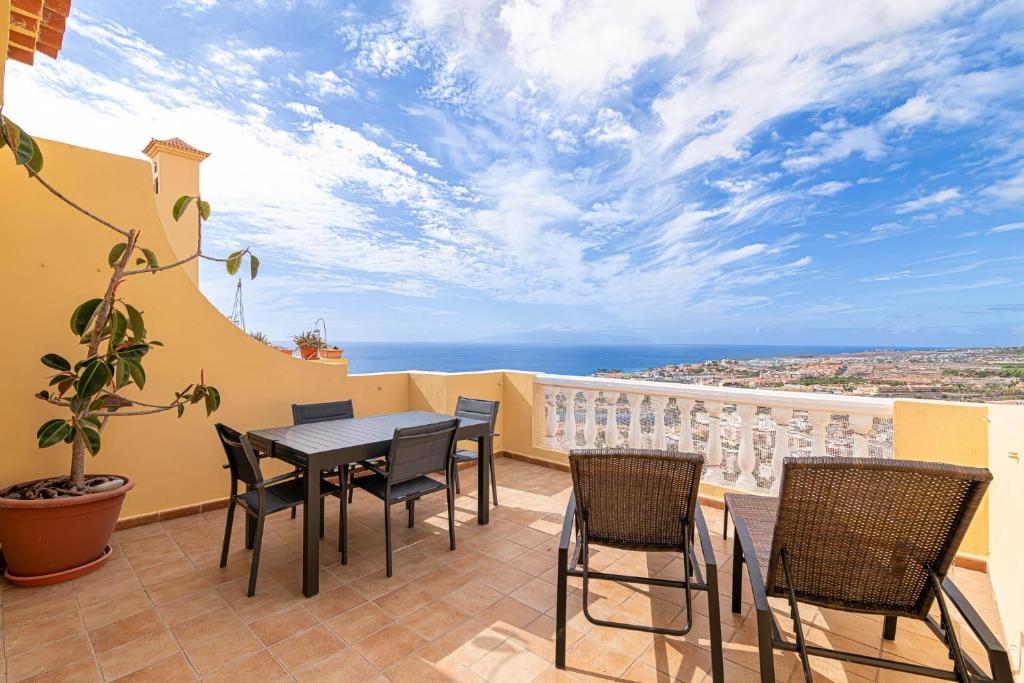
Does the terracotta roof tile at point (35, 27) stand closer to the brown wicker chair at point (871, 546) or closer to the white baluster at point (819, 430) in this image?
the brown wicker chair at point (871, 546)

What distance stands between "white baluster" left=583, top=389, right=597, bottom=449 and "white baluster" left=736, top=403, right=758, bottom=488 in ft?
4.58

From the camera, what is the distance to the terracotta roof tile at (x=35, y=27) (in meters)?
3.03

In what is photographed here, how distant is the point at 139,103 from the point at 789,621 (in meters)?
9.46

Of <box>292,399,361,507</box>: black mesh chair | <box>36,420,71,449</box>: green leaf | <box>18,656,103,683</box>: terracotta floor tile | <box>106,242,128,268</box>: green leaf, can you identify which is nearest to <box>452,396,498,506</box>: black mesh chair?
<box>292,399,361,507</box>: black mesh chair

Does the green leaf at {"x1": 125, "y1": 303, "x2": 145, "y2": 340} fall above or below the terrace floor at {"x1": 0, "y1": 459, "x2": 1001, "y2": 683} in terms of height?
above

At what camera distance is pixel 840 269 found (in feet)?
59.4

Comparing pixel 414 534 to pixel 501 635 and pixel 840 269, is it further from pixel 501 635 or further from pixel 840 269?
pixel 840 269

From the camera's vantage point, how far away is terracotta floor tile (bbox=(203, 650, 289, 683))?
6.09 feet

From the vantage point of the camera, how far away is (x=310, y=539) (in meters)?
2.49

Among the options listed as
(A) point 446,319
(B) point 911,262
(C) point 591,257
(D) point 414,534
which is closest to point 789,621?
(D) point 414,534

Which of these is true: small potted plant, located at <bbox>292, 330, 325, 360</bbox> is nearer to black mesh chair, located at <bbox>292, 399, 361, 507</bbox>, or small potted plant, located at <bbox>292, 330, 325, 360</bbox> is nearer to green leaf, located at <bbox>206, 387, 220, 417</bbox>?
black mesh chair, located at <bbox>292, 399, 361, 507</bbox>

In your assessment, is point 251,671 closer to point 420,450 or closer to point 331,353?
point 420,450

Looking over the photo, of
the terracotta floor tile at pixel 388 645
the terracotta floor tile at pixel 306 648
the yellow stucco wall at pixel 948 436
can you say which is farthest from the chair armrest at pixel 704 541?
the yellow stucco wall at pixel 948 436

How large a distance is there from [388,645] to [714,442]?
2.94 metres
